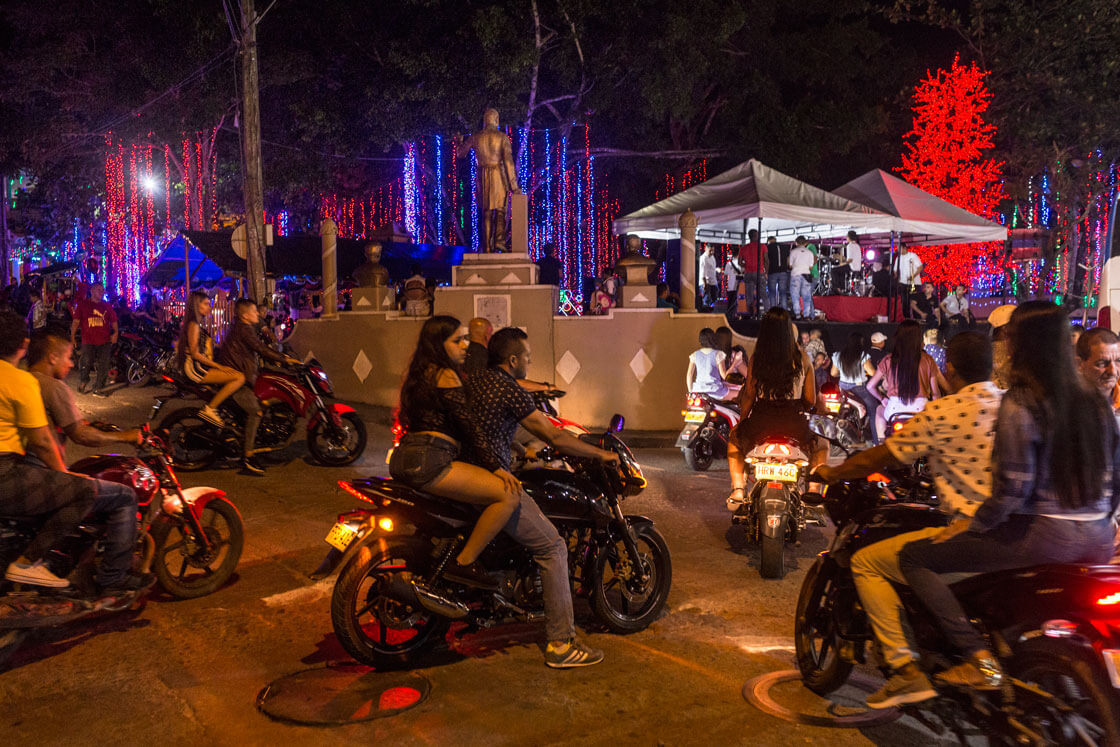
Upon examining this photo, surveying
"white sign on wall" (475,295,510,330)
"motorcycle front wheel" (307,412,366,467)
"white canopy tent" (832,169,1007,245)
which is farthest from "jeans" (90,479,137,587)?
"white canopy tent" (832,169,1007,245)

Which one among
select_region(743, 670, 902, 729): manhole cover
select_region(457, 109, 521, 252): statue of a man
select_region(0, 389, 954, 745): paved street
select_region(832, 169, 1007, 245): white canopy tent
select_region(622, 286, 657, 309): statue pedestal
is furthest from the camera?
select_region(832, 169, 1007, 245): white canopy tent

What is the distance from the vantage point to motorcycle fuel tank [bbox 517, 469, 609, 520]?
478 centimetres

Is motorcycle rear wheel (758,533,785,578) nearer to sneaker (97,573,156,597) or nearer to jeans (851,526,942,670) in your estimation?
jeans (851,526,942,670)

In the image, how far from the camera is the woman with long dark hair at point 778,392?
6367 mm

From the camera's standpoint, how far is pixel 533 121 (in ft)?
80.0

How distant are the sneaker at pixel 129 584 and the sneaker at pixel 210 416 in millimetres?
4060

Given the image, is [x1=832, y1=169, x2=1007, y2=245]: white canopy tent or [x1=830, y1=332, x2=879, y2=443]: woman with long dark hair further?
[x1=832, y1=169, x2=1007, y2=245]: white canopy tent

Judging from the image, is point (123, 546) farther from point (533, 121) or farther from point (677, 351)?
point (533, 121)

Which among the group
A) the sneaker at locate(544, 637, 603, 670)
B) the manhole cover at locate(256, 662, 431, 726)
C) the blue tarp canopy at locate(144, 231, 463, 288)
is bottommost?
the manhole cover at locate(256, 662, 431, 726)

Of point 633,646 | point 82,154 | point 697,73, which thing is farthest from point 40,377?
point 82,154

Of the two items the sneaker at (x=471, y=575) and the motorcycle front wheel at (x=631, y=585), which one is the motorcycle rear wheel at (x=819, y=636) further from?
the sneaker at (x=471, y=575)

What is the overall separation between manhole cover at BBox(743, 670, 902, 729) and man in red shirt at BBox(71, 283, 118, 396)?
46.7 feet

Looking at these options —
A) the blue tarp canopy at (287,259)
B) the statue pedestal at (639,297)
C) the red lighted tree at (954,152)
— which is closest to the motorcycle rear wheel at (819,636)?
the statue pedestal at (639,297)

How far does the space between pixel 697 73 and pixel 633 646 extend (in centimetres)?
1862
